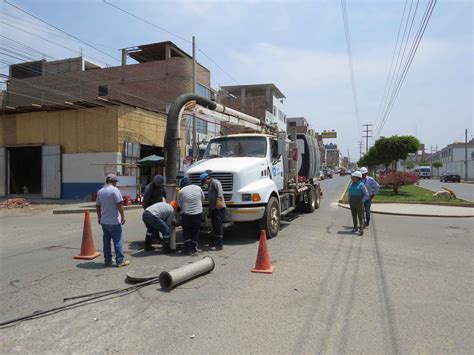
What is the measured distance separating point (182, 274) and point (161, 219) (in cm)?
233

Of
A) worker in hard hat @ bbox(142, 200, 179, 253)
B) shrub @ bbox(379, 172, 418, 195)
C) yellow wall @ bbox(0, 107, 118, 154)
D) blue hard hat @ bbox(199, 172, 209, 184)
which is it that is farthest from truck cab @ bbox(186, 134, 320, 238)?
shrub @ bbox(379, 172, 418, 195)

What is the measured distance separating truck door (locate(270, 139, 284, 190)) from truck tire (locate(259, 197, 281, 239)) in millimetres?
989

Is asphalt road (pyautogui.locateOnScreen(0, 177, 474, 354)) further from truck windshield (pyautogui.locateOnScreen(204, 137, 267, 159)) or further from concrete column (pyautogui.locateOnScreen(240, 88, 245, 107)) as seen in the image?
concrete column (pyautogui.locateOnScreen(240, 88, 245, 107))

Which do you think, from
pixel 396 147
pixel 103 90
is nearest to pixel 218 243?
pixel 396 147

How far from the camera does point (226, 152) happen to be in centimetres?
1114

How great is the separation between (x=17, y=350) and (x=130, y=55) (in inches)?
1863

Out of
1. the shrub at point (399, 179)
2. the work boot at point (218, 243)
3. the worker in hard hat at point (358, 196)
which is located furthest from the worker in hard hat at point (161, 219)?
the shrub at point (399, 179)

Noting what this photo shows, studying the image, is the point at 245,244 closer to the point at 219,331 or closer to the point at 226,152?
the point at 226,152

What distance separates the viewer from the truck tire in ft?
31.5

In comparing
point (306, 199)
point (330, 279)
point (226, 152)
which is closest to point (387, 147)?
point (306, 199)

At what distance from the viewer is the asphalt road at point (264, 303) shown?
13.4ft

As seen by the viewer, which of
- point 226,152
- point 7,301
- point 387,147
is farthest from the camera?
point 387,147

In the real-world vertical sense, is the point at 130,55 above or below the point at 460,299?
above

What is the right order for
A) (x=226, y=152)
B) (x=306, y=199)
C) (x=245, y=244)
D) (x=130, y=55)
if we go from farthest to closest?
(x=130, y=55), (x=306, y=199), (x=226, y=152), (x=245, y=244)
